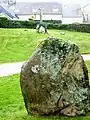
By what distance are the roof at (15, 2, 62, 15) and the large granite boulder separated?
9730cm

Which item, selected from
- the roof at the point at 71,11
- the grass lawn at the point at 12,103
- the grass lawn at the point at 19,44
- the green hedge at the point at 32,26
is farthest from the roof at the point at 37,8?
the grass lawn at the point at 12,103

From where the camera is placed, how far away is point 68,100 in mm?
8570

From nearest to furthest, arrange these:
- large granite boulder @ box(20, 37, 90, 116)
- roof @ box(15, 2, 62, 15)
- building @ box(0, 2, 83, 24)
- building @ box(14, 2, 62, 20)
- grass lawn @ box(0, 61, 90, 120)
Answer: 1. large granite boulder @ box(20, 37, 90, 116)
2. grass lawn @ box(0, 61, 90, 120)
3. building @ box(14, 2, 62, 20)
4. building @ box(0, 2, 83, 24)
5. roof @ box(15, 2, 62, 15)

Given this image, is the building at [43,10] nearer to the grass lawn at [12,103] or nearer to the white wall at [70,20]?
the white wall at [70,20]

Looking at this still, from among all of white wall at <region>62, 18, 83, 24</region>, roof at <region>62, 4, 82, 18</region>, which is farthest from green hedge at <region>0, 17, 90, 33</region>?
roof at <region>62, 4, 82, 18</region>

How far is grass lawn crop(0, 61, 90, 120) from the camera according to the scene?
8812 millimetres

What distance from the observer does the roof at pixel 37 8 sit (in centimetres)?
10650

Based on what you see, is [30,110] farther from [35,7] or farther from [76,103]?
[35,7]

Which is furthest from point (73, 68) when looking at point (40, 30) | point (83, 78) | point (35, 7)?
point (35, 7)

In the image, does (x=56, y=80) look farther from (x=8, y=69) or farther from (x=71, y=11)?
(x=71, y=11)

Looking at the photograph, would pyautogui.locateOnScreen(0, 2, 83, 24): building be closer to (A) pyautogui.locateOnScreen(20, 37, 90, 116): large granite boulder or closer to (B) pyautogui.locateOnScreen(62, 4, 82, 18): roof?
(B) pyautogui.locateOnScreen(62, 4, 82, 18): roof

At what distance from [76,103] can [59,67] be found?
0.88m

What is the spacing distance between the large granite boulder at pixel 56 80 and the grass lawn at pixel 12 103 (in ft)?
0.86

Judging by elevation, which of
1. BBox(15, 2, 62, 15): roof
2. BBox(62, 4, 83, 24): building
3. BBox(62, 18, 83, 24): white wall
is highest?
BBox(15, 2, 62, 15): roof
